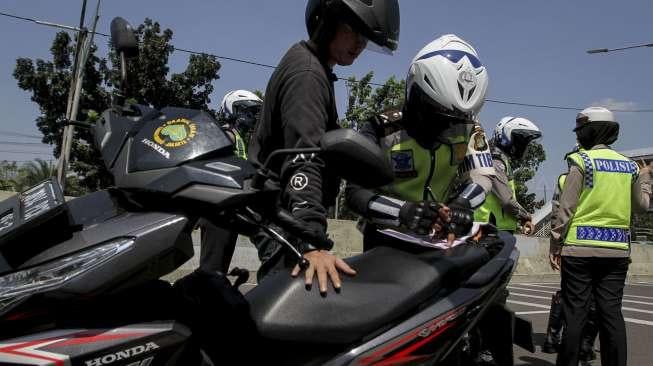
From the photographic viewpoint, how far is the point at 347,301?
5.79ft

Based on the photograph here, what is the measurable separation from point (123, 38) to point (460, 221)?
4.35 ft

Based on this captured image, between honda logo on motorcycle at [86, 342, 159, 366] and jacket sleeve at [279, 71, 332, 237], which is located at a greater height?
jacket sleeve at [279, 71, 332, 237]

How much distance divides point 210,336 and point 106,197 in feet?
1.61

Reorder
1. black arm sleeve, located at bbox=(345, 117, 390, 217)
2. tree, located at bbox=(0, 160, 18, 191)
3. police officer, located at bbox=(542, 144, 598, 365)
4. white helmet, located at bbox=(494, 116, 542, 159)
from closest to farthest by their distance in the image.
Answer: black arm sleeve, located at bbox=(345, 117, 390, 217)
police officer, located at bbox=(542, 144, 598, 365)
white helmet, located at bbox=(494, 116, 542, 159)
tree, located at bbox=(0, 160, 18, 191)

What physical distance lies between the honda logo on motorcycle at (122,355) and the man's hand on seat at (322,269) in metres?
0.48

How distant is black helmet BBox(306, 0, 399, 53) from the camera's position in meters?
2.26

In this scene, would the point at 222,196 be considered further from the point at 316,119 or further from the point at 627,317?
the point at 627,317

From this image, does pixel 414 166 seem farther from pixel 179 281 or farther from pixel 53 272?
pixel 53 272

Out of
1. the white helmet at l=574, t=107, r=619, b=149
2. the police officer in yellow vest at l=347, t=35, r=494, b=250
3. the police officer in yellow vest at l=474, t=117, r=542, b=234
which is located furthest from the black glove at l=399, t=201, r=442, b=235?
the police officer in yellow vest at l=474, t=117, r=542, b=234

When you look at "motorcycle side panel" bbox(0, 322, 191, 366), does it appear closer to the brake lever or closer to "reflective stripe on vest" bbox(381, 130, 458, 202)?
the brake lever

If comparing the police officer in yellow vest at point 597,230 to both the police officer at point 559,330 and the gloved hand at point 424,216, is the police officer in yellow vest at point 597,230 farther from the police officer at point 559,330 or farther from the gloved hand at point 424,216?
the gloved hand at point 424,216

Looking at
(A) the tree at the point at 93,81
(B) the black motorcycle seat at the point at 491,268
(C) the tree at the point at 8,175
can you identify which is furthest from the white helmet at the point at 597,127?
(C) the tree at the point at 8,175

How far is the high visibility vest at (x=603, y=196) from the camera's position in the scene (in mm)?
4070

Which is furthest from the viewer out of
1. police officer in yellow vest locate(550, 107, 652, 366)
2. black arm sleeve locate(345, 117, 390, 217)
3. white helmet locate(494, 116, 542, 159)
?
white helmet locate(494, 116, 542, 159)
